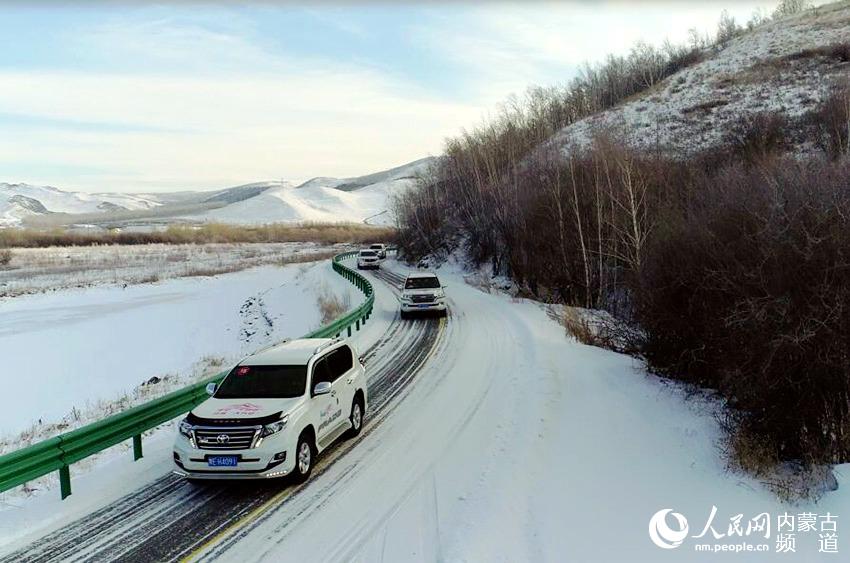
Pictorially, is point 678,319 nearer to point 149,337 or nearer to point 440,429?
point 440,429

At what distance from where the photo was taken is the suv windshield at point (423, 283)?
25312 mm

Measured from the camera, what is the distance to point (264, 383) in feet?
31.7

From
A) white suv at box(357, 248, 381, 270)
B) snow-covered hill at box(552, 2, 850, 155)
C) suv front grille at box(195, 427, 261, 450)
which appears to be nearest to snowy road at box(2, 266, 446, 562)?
suv front grille at box(195, 427, 261, 450)

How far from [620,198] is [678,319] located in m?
19.5

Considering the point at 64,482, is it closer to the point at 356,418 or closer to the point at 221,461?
the point at 221,461

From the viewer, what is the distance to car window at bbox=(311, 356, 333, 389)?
985 cm

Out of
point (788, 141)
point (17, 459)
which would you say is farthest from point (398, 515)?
point (788, 141)

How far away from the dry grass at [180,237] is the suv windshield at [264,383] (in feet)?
300

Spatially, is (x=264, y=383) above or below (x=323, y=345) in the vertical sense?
below

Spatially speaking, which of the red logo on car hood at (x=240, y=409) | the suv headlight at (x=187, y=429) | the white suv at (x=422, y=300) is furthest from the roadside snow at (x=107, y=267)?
the red logo on car hood at (x=240, y=409)

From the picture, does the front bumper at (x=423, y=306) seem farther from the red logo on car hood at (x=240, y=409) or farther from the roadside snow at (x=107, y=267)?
the roadside snow at (x=107, y=267)

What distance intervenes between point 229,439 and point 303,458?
3.86ft

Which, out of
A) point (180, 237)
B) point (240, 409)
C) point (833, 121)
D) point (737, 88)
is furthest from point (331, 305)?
point (180, 237)

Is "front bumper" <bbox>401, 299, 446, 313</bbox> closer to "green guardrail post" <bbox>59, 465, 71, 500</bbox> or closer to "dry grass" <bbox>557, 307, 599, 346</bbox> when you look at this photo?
"dry grass" <bbox>557, 307, 599, 346</bbox>
